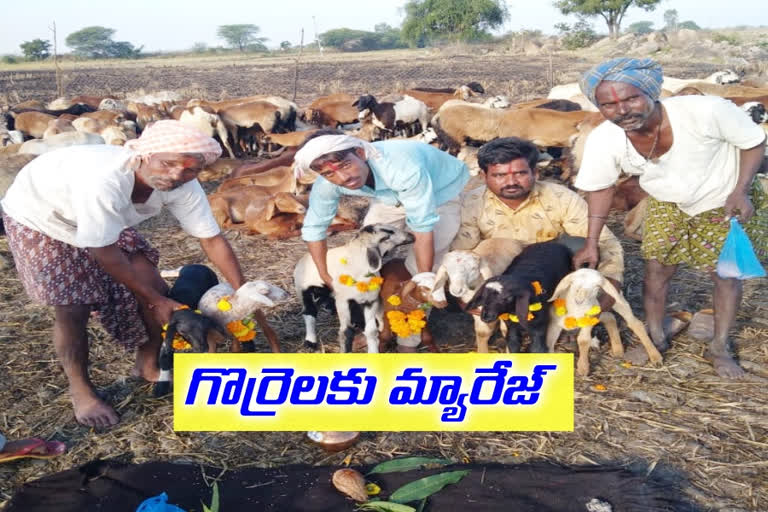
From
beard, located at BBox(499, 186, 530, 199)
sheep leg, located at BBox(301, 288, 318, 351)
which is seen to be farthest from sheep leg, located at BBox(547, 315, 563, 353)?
sheep leg, located at BBox(301, 288, 318, 351)

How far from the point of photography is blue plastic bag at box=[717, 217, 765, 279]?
340 cm

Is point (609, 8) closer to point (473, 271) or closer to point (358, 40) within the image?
point (358, 40)

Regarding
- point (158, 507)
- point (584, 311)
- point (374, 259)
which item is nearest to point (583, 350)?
point (584, 311)

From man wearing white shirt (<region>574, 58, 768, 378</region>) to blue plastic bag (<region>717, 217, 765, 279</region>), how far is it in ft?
0.29

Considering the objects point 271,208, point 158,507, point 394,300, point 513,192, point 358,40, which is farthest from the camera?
point 358,40

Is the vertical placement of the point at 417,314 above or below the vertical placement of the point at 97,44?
below

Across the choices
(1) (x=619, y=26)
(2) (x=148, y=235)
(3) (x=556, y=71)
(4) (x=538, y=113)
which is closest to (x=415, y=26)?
(1) (x=619, y=26)

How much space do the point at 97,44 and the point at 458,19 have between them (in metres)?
52.7

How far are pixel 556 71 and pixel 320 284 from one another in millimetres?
24395

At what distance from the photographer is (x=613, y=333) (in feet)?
13.0

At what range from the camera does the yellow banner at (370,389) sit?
2348 mm

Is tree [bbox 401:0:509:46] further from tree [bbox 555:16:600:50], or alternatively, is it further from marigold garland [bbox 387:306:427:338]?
marigold garland [bbox 387:306:427:338]

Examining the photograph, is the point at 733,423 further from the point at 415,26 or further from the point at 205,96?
the point at 415,26

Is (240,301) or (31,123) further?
(31,123)
